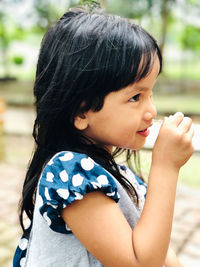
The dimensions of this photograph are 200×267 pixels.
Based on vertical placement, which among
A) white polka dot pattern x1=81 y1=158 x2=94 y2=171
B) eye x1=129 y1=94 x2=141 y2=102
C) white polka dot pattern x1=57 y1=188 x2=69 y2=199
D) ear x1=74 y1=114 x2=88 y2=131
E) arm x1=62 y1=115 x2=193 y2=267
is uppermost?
eye x1=129 y1=94 x2=141 y2=102

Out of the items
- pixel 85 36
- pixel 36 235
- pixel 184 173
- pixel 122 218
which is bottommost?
pixel 184 173

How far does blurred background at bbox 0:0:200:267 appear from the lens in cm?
293

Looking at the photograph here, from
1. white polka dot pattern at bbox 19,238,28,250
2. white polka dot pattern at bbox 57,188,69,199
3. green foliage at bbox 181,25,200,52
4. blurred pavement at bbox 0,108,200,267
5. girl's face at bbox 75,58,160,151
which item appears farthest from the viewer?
green foliage at bbox 181,25,200,52

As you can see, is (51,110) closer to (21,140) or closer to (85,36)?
(85,36)

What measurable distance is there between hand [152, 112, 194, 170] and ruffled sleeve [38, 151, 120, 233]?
157 millimetres

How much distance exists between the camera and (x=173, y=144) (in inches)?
41.5

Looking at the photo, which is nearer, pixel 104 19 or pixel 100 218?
pixel 100 218

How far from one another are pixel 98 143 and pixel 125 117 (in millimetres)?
134

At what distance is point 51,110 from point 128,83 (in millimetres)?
224

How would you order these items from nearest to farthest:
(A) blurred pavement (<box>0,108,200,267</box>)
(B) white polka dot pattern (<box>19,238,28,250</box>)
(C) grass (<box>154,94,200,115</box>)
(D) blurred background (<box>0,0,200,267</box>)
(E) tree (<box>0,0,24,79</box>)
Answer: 1. (B) white polka dot pattern (<box>19,238,28,250</box>)
2. (A) blurred pavement (<box>0,108,200,267</box>)
3. (D) blurred background (<box>0,0,200,267</box>)
4. (C) grass (<box>154,94,200,115</box>)
5. (E) tree (<box>0,0,24,79</box>)

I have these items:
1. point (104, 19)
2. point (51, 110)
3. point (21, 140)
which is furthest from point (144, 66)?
point (21, 140)

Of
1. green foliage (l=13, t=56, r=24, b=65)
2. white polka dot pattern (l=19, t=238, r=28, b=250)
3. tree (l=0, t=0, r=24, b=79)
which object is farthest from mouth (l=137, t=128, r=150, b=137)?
green foliage (l=13, t=56, r=24, b=65)

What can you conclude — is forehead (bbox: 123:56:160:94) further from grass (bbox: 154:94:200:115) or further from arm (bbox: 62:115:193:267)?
grass (bbox: 154:94:200:115)

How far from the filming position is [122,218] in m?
1.00
